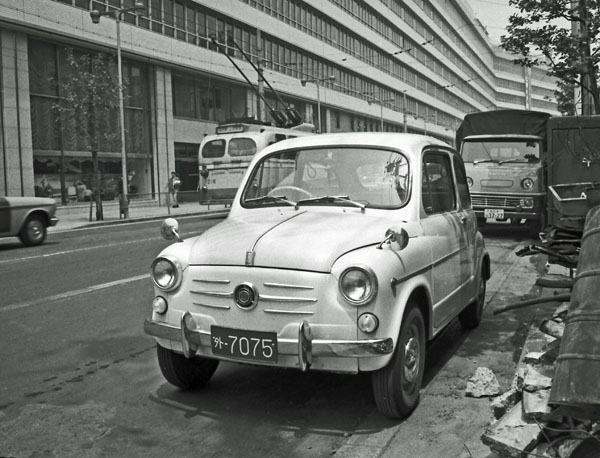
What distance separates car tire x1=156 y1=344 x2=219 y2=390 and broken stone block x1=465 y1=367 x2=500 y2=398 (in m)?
1.84

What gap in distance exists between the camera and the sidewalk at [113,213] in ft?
74.4

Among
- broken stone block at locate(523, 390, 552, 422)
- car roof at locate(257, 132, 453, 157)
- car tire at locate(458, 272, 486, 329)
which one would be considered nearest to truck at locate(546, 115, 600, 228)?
car tire at locate(458, 272, 486, 329)

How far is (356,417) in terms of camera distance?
13.0 ft

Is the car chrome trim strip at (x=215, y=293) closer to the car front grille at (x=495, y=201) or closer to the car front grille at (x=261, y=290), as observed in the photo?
the car front grille at (x=261, y=290)

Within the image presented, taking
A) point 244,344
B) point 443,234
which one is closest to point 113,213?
point 443,234

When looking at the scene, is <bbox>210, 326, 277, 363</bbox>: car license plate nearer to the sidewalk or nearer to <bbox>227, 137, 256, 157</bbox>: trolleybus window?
the sidewalk

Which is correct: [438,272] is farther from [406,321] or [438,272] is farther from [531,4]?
[531,4]

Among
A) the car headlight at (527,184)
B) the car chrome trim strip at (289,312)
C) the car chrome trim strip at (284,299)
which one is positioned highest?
the car headlight at (527,184)

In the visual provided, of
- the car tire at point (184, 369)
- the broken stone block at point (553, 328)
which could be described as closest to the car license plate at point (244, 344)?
the car tire at point (184, 369)

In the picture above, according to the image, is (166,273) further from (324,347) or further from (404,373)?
(404,373)

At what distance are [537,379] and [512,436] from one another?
56cm

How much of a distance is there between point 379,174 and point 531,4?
6.17 meters

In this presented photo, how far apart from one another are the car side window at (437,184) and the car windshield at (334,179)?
0.84 feet

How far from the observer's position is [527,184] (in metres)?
13.1
